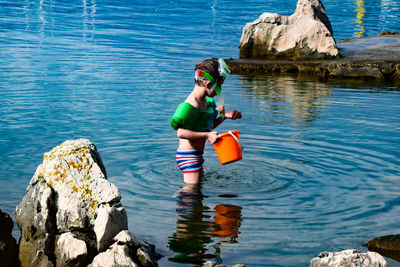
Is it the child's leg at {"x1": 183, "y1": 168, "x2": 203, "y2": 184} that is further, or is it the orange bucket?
the child's leg at {"x1": 183, "y1": 168, "x2": 203, "y2": 184}

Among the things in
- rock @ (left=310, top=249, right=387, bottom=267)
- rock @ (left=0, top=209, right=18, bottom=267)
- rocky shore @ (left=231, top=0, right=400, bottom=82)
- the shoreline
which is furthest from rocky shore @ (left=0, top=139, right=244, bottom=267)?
rocky shore @ (left=231, top=0, right=400, bottom=82)

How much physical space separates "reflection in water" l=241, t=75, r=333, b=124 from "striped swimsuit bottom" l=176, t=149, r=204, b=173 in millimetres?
4270

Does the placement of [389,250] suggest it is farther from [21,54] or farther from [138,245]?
[21,54]

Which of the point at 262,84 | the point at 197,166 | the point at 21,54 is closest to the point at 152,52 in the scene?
the point at 21,54

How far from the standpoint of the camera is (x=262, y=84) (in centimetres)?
1553

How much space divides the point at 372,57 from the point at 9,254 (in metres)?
15.3

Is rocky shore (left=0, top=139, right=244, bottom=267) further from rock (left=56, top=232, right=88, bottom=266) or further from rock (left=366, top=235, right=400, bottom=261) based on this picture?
rock (left=366, top=235, right=400, bottom=261)

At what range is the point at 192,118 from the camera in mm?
6324

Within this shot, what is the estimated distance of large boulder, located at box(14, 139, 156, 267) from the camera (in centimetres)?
446

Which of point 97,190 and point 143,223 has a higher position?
point 97,190

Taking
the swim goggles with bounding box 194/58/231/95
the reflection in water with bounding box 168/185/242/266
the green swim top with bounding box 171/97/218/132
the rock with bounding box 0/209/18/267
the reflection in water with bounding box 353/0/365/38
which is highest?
the swim goggles with bounding box 194/58/231/95

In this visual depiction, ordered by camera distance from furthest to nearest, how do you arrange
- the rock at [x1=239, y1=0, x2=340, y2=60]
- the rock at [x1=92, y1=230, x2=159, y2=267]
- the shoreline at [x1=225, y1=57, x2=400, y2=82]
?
the rock at [x1=239, y1=0, x2=340, y2=60] < the shoreline at [x1=225, y1=57, x2=400, y2=82] < the rock at [x1=92, y1=230, x2=159, y2=267]

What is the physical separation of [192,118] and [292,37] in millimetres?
13322

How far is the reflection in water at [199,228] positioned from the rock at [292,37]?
12.8m
